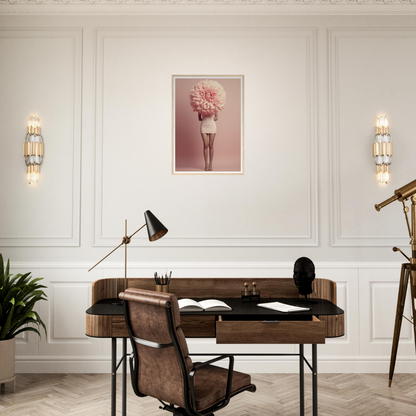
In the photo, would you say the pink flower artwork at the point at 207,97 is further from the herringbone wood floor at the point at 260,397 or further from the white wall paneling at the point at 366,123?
the herringbone wood floor at the point at 260,397

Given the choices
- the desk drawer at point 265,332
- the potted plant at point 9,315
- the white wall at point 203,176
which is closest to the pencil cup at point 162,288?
the desk drawer at point 265,332

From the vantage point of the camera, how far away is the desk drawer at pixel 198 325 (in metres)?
2.35

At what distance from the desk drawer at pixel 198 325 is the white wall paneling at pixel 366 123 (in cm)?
188

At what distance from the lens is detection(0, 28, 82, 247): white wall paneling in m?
3.81

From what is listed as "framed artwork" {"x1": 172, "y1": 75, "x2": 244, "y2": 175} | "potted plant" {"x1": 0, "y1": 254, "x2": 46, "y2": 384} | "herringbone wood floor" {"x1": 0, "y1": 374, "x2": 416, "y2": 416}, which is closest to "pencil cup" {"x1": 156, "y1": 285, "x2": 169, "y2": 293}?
"herringbone wood floor" {"x1": 0, "y1": 374, "x2": 416, "y2": 416}

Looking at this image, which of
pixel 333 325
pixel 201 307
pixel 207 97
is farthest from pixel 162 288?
pixel 207 97

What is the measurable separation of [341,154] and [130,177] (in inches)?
77.2

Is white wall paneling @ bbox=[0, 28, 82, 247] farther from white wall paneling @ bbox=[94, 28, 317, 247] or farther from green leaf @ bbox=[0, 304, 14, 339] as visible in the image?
green leaf @ bbox=[0, 304, 14, 339]

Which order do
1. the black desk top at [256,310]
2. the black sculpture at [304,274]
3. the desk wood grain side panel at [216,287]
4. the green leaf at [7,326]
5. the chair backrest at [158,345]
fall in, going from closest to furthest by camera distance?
the chair backrest at [158,345] → the black desk top at [256,310] → the black sculpture at [304,274] → the desk wood grain side panel at [216,287] → the green leaf at [7,326]

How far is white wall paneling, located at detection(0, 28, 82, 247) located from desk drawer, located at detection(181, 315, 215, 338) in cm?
185

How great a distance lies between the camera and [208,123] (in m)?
3.86

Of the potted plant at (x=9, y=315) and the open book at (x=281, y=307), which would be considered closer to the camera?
the open book at (x=281, y=307)

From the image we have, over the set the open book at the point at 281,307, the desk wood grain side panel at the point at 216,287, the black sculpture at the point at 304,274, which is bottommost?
the open book at the point at 281,307

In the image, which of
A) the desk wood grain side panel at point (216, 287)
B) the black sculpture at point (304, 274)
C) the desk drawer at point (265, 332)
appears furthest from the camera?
the desk wood grain side panel at point (216, 287)
